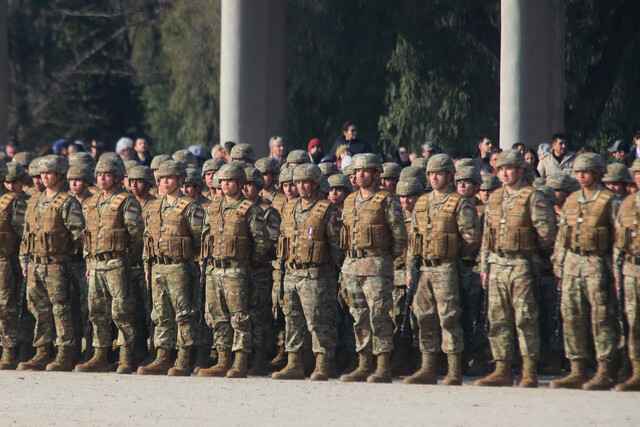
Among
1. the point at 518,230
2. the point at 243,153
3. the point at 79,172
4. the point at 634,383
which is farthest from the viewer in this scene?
the point at 243,153

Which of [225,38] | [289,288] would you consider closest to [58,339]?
[289,288]

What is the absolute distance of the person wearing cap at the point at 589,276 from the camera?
12.5 meters

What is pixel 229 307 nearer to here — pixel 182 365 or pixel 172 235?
pixel 182 365

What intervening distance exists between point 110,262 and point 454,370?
359 cm

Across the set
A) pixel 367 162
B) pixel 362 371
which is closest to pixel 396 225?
pixel 367 162

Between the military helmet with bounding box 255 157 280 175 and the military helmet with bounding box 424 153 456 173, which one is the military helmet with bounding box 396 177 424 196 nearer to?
the military helmet with bounding box 424 153 456 173

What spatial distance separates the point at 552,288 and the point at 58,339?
16.6 ft

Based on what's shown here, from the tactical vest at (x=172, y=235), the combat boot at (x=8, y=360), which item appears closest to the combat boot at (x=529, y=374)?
the tactical vest at (x=172, y=235)

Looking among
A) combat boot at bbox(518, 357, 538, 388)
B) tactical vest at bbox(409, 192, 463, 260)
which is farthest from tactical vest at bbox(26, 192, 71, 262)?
combat boot at bbox(518, 357, 538, 388)

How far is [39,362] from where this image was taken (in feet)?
46.6

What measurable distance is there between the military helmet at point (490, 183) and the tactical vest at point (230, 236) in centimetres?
260

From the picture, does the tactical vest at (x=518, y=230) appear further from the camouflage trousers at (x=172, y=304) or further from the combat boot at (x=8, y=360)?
the combat boot at (x=8, y=360)

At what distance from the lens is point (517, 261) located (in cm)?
1278

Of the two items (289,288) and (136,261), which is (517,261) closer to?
(289,288)
